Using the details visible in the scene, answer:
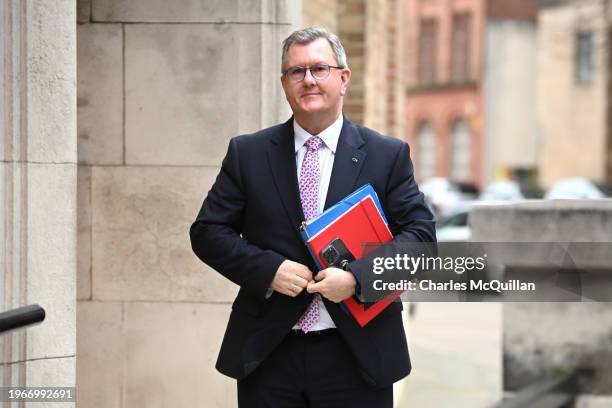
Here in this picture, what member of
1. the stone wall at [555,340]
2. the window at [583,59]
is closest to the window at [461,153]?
the window at [583,59]

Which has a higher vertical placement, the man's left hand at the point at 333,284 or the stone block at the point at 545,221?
the man's left hand at the point at 333,284

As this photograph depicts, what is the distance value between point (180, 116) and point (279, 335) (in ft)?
7.64

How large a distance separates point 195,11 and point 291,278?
251cm

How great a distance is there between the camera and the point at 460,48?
65.7 meters

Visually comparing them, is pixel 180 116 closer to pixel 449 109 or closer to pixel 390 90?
pixel 390 90

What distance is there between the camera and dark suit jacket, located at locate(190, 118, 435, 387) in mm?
3584

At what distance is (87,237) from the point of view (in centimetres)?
575

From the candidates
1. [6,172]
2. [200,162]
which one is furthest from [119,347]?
[6,172]

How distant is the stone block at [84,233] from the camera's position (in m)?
5.75

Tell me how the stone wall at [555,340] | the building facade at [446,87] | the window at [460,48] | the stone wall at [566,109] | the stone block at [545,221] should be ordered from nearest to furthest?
the stone block at [545,221] → the stone wall at [555,340] → the stone wall at [566,109] → the building facade at [446,87] → the window at [460,48]

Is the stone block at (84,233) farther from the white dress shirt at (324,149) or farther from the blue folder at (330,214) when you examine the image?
the blue folder at (330,214)

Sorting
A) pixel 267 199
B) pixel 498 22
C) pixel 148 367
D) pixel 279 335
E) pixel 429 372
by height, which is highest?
pixel 498 22

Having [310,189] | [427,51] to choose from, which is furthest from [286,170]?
[427,51]

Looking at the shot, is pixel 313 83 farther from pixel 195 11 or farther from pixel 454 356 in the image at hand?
pixel 454 356
